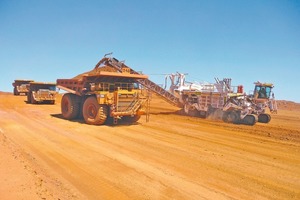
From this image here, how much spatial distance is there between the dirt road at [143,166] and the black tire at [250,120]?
5339 mm

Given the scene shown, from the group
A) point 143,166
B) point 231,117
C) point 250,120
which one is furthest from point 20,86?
point 143,166

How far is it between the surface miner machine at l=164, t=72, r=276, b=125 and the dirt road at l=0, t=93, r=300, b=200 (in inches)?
238

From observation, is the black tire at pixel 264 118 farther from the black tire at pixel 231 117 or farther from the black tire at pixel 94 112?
the black tire at pixel 94 112

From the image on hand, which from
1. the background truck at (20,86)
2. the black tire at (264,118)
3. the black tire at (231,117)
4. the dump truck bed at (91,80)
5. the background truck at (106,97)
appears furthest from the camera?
the background truck at (20,86)

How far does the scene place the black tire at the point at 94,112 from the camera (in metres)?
13.2

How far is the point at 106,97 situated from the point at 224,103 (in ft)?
29.3

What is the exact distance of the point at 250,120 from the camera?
17234 millimetres

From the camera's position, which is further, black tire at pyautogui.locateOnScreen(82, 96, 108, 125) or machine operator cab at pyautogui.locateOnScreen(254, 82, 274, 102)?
machine operator cab at pyautogui.locateOnScreen(254, 82, 274, 102)

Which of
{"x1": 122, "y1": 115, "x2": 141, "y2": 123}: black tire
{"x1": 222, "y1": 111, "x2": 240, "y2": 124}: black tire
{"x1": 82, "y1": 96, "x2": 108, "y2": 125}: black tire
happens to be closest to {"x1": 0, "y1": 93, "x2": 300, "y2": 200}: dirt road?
{"x1": 82, "y1": 96, "x2": 108, "y2": 125}: black tire

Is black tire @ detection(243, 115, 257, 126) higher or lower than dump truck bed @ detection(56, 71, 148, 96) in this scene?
lower

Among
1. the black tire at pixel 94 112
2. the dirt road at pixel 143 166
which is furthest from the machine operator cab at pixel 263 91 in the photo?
the black tire at pixel 94 112

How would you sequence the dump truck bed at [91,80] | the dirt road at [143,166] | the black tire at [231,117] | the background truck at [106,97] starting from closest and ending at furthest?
the dirt road at [143,166]
the background truck at [106,97]
the dump truck bed at [91,80]
the black tire at [231,117]

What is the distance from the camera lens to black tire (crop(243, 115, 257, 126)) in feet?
56.2

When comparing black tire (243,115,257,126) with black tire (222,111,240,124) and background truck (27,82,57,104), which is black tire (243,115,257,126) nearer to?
black tire (222,111,240,124)
